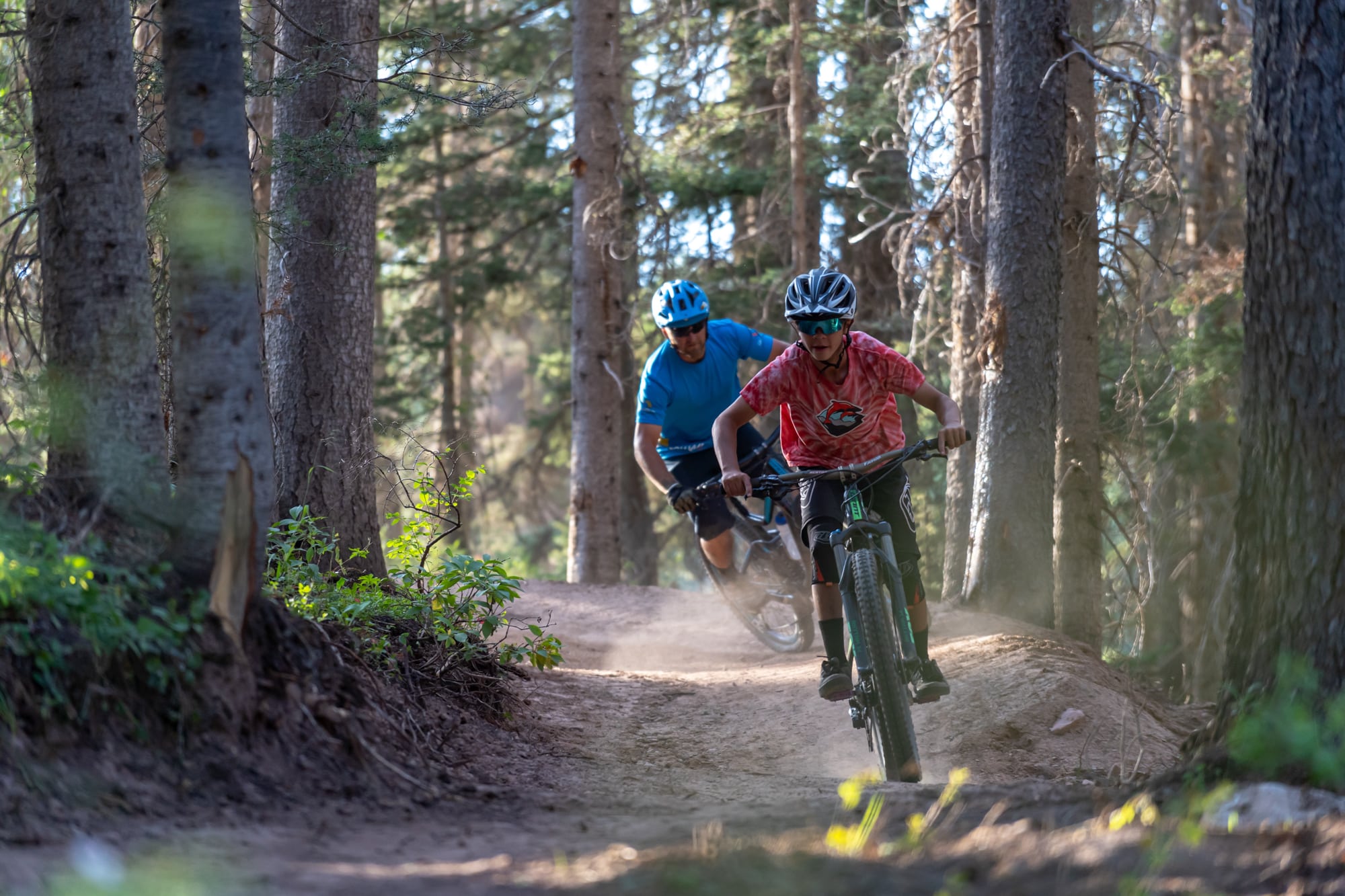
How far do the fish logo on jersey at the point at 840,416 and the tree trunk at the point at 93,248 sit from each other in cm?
302

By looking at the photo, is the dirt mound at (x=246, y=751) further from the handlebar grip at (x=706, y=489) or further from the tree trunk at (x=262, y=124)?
the tree trunk at (x=262, y=124)

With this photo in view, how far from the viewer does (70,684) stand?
12.0 feet

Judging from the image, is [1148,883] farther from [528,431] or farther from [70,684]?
[528,431]

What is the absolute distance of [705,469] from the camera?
8.44m

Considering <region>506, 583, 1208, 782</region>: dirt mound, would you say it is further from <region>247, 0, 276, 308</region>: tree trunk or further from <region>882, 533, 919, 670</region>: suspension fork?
<region>247, 0, 276, 308</region>: tree trunk

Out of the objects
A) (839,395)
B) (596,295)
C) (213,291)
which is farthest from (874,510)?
(596,295)

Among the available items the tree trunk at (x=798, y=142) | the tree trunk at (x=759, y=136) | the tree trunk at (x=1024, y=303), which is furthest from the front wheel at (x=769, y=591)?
the tree trunk at (x=759, y=136)

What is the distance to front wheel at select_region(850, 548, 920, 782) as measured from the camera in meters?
5.06

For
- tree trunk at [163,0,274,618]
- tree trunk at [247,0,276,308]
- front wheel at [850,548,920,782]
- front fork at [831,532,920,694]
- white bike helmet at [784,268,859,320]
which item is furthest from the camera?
tree trunk at [247,0,276,308]

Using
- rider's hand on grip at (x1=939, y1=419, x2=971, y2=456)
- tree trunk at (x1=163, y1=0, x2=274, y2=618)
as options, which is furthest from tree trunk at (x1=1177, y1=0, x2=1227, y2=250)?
tree trunk at (x1=163, y1=0, x2=274, y2=618)

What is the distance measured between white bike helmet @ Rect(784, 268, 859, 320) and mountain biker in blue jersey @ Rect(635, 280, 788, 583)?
7.83 ft

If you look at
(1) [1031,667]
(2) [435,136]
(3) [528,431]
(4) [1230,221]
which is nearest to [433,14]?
(2) [435,136]

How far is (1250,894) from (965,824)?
943mm

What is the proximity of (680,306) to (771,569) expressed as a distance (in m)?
2.21
